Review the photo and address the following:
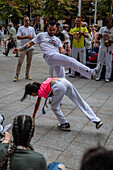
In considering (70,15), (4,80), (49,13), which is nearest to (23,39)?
(4,80)

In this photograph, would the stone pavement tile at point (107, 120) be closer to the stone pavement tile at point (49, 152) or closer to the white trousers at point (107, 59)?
the stone pavement tile at point (49, 152)

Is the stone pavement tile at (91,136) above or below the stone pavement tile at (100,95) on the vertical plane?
below

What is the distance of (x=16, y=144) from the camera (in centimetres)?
211

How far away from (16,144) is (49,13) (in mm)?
21254

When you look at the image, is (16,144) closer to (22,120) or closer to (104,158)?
(22,120)

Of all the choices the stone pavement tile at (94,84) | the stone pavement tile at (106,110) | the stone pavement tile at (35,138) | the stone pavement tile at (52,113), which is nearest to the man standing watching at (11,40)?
the stone pavement tile at (94,84)

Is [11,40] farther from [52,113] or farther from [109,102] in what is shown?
[52,113]

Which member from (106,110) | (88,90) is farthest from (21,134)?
(88,90)

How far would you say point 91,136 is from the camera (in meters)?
4.02

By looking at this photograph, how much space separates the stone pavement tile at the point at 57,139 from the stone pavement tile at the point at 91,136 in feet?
0.41

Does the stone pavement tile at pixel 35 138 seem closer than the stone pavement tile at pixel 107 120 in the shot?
Yes

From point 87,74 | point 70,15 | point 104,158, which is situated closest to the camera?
point 104,158

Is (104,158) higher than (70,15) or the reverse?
the reverse

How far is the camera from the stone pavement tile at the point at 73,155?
10.5 ft
